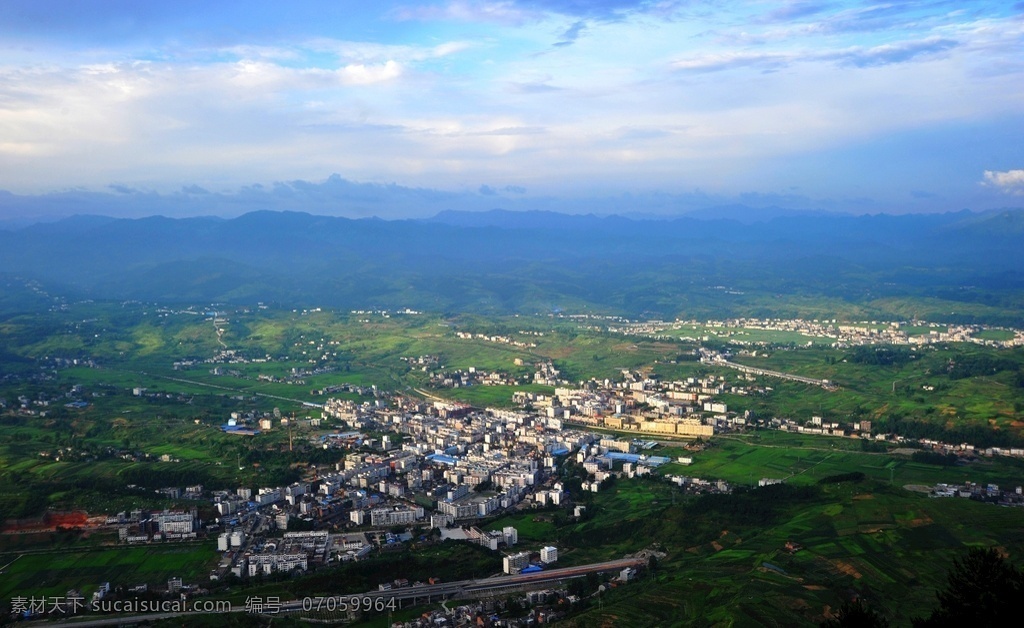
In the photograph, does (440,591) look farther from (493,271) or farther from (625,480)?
(493,271)

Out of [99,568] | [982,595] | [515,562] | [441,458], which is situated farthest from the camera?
[441,458]

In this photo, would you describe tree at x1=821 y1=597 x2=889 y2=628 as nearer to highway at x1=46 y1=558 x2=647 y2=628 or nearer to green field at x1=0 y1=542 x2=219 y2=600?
highway at x1=46 y1=558 x2=647 y2=628

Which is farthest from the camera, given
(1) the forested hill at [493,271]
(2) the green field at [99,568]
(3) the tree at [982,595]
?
(1) the forested hill at [493,271]

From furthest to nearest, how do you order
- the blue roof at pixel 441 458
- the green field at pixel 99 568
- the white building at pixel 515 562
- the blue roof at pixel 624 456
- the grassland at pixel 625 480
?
1. the blue roof at pixel 624 456
2. the blue roof at pixel 441 458
3. the white building at pixel 515 562
4. the green field at pixel 99 568
5. the grassland at pixel 625 480

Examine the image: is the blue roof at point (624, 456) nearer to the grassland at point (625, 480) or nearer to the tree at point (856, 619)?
the grassland at point (625, 480)

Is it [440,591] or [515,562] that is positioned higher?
[515,562]

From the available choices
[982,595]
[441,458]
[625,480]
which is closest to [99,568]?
[441,458]

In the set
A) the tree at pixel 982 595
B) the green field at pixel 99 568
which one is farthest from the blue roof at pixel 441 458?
the tree at pixel 982 595
